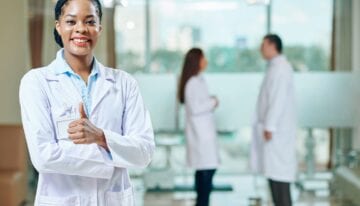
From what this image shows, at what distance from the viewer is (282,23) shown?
19.5 ft

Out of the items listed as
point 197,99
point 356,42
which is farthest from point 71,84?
point 356,42

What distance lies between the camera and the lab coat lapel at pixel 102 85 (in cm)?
137

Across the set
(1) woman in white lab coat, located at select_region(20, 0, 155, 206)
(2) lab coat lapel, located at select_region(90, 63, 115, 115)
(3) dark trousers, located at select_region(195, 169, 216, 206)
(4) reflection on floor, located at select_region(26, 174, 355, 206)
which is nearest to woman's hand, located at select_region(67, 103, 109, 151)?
(1) woman in white lab coat, located at select_region(20, 0, 155, 206)

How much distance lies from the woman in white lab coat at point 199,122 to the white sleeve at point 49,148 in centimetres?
290

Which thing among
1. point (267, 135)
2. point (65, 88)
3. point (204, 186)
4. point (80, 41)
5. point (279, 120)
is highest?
point (80, 41)

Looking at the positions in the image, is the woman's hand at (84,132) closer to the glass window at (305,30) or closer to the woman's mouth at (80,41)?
the woman's mouth at (80,41)

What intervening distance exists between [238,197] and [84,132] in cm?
405

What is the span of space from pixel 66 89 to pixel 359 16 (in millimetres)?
4949

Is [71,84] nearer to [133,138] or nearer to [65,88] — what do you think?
[65,88]

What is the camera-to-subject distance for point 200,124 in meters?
4.26

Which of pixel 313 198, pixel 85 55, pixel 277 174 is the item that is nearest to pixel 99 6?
pixel 85 55

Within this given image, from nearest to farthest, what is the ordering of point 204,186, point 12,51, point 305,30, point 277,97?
point 277,97, point 12,51, point 204,186, point 305,30

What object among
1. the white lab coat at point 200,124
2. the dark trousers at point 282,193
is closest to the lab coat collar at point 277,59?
the white lab coat at point 200,124

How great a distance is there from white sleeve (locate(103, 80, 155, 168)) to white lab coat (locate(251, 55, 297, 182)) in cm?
250
